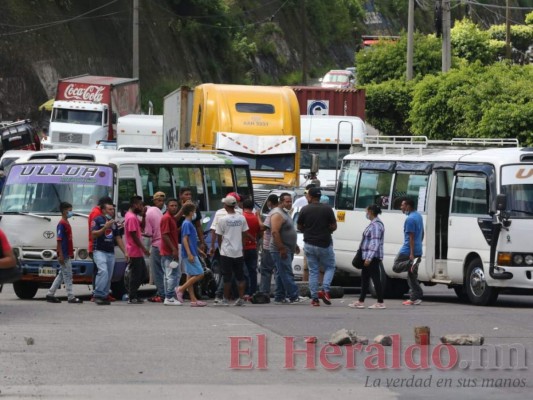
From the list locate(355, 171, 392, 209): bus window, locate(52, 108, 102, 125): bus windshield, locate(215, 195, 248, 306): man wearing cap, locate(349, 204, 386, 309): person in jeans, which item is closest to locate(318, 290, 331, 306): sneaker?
locate(349, 204, 386, 309): person in jeans

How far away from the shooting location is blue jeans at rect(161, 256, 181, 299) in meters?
20.6

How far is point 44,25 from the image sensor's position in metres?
62.2

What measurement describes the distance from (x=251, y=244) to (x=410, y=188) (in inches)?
133

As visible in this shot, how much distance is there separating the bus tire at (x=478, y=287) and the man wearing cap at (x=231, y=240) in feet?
11.9

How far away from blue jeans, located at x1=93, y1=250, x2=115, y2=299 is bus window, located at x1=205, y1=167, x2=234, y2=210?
3734 mm

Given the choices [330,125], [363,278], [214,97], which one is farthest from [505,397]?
[330,125]

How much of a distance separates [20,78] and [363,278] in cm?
4158

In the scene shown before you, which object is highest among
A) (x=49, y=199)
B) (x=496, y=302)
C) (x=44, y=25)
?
(x=44, y=25)

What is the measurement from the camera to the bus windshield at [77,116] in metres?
53.6

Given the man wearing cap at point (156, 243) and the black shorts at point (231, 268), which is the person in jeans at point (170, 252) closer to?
the man wearing cap at point (156, 243)

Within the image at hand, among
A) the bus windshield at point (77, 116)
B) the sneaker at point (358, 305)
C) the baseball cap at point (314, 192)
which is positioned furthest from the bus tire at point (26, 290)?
the bus windshield at point (77, 116)

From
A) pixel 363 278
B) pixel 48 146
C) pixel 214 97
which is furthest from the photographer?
pixel 48 146

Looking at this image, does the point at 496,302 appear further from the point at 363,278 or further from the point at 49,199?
the point at 49,199

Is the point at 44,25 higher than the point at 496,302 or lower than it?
higher
